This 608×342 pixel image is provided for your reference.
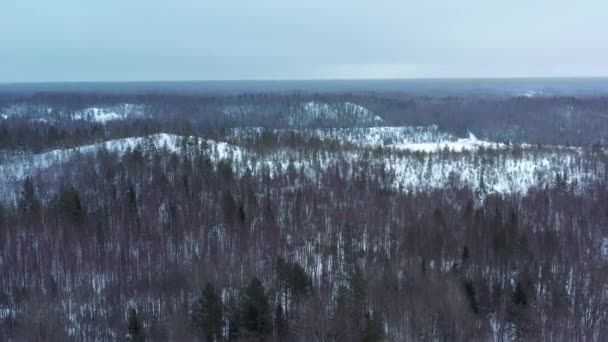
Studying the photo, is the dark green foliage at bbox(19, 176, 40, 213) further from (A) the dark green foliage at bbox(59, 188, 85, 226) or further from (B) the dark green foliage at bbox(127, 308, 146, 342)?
(B) the dark green foliage at bbox(127, 308, 146, 342)

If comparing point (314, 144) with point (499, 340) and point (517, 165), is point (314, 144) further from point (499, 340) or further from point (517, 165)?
point (499, 340)

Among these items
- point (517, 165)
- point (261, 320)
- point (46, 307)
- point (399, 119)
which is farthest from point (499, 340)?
point (399, 119)

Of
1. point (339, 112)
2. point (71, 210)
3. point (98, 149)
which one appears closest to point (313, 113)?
point (339, 112)

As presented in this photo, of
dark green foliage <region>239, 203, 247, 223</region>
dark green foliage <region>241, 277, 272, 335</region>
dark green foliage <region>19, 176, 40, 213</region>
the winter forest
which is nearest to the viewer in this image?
dark green foliage <region>241, 277, 272, 335</region>

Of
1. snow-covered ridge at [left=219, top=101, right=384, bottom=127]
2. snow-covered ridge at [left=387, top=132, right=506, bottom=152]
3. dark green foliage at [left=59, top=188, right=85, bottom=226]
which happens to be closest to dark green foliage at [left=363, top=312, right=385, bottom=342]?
dark green foliage at [left=59, top=188, right=85, bottom=226]

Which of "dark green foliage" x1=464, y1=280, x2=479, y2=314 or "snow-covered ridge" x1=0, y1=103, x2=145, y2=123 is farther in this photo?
"snow-covered ridge" x1=0, y1=103, x2=145, y2=123

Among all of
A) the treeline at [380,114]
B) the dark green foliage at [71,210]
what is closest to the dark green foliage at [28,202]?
the dark green foliage at [71,210]
